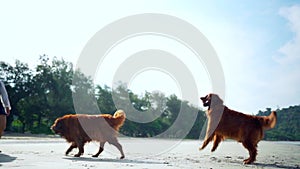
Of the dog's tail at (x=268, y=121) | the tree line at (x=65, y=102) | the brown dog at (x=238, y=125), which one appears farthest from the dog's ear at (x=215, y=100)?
the tree line at (x=65, y=102)

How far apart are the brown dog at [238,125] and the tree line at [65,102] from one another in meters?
28.2

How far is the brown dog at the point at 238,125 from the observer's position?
9.41m

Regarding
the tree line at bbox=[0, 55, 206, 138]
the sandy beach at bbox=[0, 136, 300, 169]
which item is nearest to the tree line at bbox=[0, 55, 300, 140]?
the tree line at bbox=[0, 55, 206, 138]

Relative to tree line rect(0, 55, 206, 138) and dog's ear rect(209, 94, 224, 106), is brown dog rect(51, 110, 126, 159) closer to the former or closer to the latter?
dog's ear rect(209, 94, 224, 106)

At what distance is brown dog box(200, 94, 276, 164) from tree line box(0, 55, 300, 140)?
28.2 meters

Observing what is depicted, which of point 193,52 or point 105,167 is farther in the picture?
point 193,52

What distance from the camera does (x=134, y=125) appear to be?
1625 inches

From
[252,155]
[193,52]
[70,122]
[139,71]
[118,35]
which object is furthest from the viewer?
[139,71]

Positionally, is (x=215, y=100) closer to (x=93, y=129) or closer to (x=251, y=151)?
(x=251, y=151)

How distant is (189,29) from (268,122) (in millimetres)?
6868

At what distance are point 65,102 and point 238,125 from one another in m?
33.3

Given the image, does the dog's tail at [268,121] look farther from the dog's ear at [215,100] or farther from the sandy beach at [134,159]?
the dog's ear at [215,100]

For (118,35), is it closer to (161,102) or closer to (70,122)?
(70,122)

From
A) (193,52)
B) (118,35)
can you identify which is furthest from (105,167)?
(118,35)
